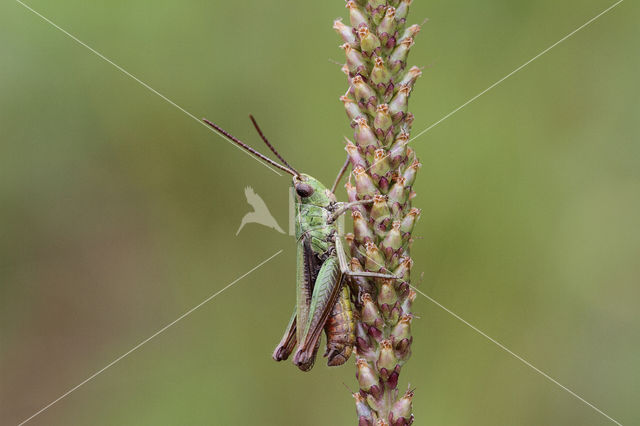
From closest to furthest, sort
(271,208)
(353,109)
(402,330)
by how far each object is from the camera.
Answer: (402,330) → (353,109) → (271,208)

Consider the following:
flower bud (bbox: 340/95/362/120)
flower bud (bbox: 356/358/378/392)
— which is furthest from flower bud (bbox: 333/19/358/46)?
flower bud (bbox: 356/358/378/392)

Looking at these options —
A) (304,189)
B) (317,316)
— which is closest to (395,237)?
(317,316)

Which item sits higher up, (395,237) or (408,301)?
(395,237)

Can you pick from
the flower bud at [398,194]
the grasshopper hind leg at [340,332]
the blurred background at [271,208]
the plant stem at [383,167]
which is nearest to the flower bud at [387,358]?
the plant stem at [383,167]

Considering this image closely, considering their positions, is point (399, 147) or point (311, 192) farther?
point (311, 192)

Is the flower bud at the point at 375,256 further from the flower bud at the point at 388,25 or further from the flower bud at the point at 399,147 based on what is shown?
the flower bud at the point at 388,25

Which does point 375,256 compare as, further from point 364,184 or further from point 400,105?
point 400,105
